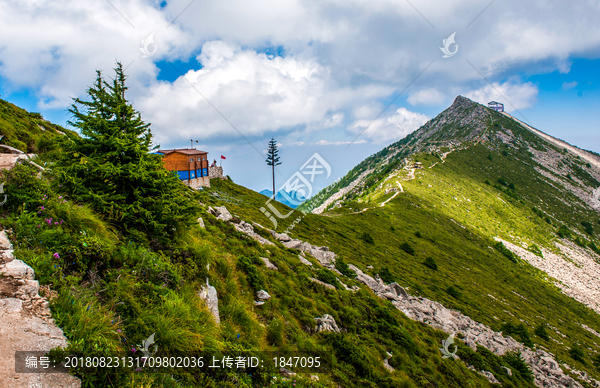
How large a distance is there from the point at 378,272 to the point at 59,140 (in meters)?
27.0

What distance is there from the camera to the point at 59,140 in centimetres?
823

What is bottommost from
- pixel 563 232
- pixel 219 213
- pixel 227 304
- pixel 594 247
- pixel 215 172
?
pixel 594 247

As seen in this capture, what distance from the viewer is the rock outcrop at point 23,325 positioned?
11.8 feet

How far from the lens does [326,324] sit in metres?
10.8

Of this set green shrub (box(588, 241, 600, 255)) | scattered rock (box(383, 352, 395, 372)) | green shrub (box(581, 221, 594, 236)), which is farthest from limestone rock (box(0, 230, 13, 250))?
green shrub (box(581, 221, 594, 236))

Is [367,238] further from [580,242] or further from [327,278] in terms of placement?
[580,242]

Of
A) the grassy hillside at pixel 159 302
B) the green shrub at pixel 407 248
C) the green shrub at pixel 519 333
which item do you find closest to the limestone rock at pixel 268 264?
the grassy hillside at pixel 159 302

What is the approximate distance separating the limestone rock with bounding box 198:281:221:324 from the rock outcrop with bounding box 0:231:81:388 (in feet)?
11.0

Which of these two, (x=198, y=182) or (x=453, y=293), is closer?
(x=453, y=293)

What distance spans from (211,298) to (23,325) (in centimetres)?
403

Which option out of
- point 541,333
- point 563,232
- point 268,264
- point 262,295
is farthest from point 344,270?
point 563,232

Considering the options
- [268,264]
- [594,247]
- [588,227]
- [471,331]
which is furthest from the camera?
[588,227]

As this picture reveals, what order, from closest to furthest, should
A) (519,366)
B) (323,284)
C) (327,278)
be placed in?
1. (323,284)
2. (327,278)
3. (519,366)

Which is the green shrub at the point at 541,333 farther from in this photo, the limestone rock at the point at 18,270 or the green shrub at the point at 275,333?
the limestone rock at the point at 18,270
